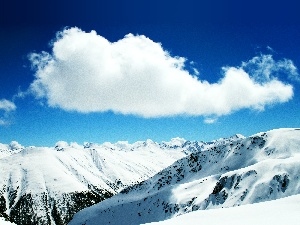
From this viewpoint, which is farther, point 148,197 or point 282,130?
point 282,130

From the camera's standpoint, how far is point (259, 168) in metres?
109

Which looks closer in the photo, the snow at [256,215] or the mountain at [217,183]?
the snow at [256,215]

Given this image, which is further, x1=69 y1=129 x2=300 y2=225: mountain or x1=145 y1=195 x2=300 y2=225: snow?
x1=69 y1=129 x2=300 y2=225: mountain

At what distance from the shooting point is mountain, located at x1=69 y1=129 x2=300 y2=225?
327 feet

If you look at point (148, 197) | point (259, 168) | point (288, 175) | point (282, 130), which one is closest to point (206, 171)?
point (148, 197)

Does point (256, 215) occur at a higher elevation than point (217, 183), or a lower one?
lower

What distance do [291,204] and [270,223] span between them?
5.56 metres

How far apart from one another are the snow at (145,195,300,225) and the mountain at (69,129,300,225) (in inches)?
3121

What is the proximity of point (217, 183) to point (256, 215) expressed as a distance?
102448 mm

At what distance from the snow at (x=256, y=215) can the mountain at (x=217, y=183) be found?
260 feet

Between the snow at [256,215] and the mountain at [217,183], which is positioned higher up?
the mountain at [217,183]

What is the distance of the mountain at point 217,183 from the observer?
9981 centimetres

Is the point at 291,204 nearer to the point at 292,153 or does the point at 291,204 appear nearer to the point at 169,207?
the point at 169,207

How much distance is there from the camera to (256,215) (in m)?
17.2
